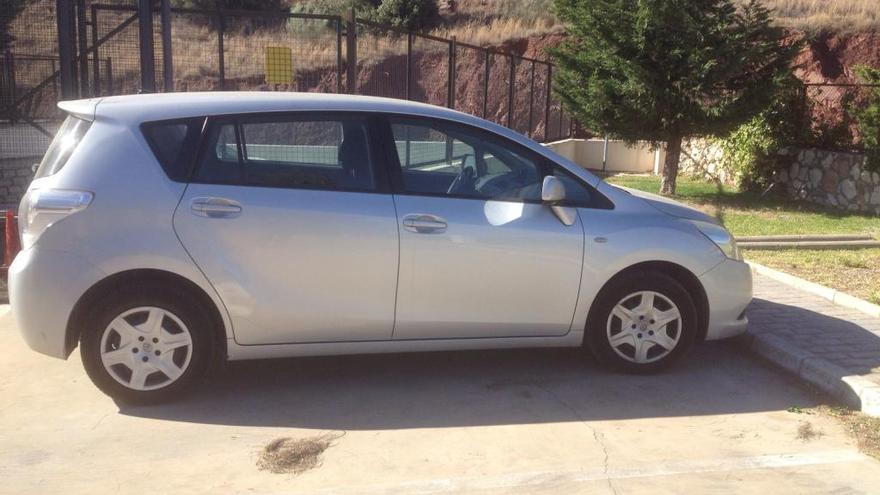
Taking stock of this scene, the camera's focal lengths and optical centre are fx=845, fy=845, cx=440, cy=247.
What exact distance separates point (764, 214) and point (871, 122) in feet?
6.90

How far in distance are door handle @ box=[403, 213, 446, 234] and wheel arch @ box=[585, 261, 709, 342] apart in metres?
1.14

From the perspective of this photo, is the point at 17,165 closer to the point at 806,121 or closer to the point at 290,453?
the point at 290,453

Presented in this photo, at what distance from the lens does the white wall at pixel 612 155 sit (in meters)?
20.3

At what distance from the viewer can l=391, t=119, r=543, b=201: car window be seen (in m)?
5.34

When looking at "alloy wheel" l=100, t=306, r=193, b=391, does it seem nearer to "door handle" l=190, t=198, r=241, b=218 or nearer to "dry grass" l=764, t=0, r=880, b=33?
"door handle" l=190, t=198, r=241, b=218

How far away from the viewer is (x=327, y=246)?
4.98m

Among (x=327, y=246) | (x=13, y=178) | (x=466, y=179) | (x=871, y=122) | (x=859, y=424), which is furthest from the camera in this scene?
(x=13, y=178)

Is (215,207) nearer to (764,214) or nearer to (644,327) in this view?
(644,327)

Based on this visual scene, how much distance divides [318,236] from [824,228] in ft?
Result: 29.8

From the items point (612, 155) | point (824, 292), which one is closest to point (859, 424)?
point (824, 292)

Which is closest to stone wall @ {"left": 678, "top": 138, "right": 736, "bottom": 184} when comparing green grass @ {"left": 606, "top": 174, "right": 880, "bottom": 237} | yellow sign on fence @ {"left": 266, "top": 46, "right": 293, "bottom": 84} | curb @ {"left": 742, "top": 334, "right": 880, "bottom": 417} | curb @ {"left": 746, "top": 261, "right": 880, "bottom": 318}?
green grass @ {"left": 606, "top": 174, "right": 880, "bottom": 237}

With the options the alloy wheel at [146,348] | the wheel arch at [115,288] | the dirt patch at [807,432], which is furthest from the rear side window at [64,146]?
the dirt patch at [807,432]

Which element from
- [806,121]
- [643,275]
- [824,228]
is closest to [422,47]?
[806,121]

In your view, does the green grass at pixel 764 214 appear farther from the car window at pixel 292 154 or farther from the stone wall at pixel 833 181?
the car window at pixel 292 154
